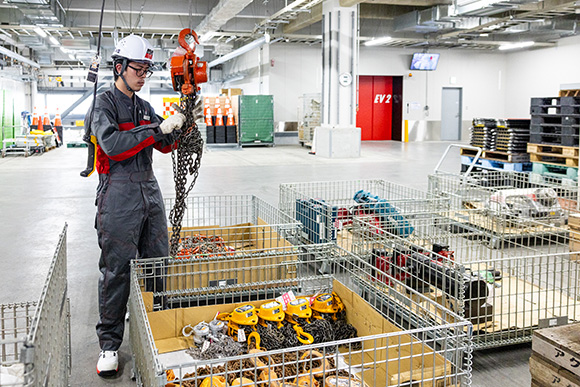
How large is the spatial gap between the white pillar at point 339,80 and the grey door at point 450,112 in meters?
9.96

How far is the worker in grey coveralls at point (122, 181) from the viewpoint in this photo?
3.13 meters

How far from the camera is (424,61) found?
922 inches

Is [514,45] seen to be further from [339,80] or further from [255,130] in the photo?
[255,130]

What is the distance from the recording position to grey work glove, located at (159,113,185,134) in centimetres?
309

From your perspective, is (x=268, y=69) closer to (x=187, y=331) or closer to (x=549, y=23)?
(x=549, y=23)

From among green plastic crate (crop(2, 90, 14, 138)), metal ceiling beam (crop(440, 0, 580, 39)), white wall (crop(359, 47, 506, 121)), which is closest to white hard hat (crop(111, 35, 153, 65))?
metal ceiling beam (crop(440, 0, 580, 39))

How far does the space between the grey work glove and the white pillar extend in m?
12.8

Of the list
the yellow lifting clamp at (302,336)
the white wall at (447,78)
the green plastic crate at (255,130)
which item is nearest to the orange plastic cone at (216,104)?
the green plastic crate at (255,130)

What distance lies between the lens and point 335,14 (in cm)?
1541

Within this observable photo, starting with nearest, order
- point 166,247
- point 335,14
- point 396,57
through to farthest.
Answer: point 166,247 → point 335,14 → point 396,57

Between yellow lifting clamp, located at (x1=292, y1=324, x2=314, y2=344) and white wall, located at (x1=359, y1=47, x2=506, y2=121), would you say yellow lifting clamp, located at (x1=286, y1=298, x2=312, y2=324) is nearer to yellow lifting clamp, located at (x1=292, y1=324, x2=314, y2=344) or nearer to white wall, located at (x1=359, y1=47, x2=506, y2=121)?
yellow lifting clamp, located at (x1=292, y1=324, x2=314, y2=344)

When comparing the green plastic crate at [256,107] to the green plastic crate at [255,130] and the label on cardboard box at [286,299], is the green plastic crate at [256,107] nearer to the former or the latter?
the green plastic crate at [255,130]

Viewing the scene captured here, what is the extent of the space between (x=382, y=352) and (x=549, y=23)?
18999 mm

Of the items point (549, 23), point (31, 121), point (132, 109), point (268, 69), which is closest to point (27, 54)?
point (31, 121)
